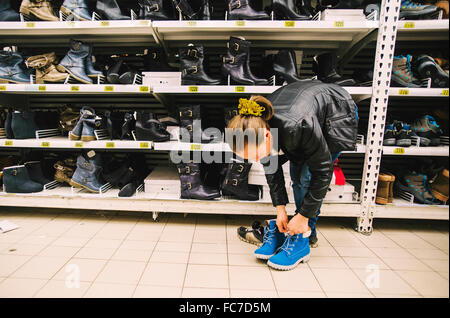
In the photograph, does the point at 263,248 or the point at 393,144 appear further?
the point at 393,144

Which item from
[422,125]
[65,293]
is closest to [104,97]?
[65,293]

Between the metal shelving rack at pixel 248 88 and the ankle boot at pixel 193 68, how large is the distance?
6 cm

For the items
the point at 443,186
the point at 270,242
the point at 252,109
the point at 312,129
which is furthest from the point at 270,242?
the point at 443,186

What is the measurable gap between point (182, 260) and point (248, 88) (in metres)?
1.29

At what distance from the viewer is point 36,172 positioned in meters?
2.16

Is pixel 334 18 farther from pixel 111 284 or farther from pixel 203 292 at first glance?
pixel 111 284

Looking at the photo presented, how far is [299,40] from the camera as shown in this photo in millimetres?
2146

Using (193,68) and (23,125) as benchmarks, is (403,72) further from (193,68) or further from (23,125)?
(23,125)

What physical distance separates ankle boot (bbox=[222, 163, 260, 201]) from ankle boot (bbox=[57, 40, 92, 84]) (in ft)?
4.52

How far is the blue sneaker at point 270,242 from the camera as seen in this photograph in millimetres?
1493

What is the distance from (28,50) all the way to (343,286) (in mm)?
3304

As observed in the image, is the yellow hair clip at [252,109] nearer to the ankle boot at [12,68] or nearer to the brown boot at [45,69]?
the brown boot at [45,69]

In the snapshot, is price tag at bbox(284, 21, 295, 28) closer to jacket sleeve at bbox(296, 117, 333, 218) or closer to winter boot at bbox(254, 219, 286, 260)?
jacket sleeve at bbox(296, 117, 333, 218)

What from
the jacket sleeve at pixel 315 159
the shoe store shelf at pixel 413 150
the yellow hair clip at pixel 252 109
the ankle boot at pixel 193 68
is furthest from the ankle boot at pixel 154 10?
the shoe store shelf at pixel 413 150
